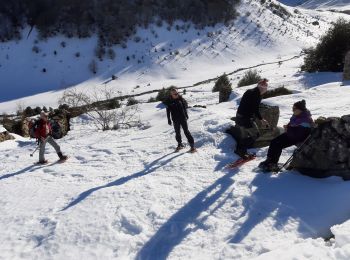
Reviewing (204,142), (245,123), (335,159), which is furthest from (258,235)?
(204,142)

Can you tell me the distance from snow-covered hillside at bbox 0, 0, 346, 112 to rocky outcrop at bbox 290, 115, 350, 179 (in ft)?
61.5

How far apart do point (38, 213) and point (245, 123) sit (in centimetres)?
405

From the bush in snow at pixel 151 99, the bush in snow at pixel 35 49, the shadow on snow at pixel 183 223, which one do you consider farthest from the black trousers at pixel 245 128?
the bush in snow at pixel 35 49

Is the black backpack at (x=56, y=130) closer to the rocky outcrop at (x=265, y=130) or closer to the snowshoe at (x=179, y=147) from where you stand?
the snowshoe at (x=179, y=147)

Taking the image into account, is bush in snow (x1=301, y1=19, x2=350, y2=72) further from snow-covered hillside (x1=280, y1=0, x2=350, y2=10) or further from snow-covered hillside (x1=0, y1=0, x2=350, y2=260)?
snow-covered hillside (x1=280, y1=0, x2=350, y2=10)

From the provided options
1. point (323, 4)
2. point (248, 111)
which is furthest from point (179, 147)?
point (323, 4)

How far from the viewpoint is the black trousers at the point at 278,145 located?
24.7 ft

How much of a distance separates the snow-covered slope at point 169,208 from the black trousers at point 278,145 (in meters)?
0.36

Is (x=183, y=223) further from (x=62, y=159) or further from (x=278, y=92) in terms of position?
(x=278, y=92)

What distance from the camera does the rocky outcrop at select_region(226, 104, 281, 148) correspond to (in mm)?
9288

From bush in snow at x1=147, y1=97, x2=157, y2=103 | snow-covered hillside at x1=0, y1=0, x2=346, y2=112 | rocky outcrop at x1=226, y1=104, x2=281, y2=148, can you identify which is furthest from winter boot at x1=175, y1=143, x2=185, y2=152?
snow-covered hillside at x1=0, y1=0, x2=346, y2=112

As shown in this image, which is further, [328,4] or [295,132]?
[328,4]

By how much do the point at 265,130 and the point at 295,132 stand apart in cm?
201

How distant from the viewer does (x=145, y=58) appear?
30.4 m
